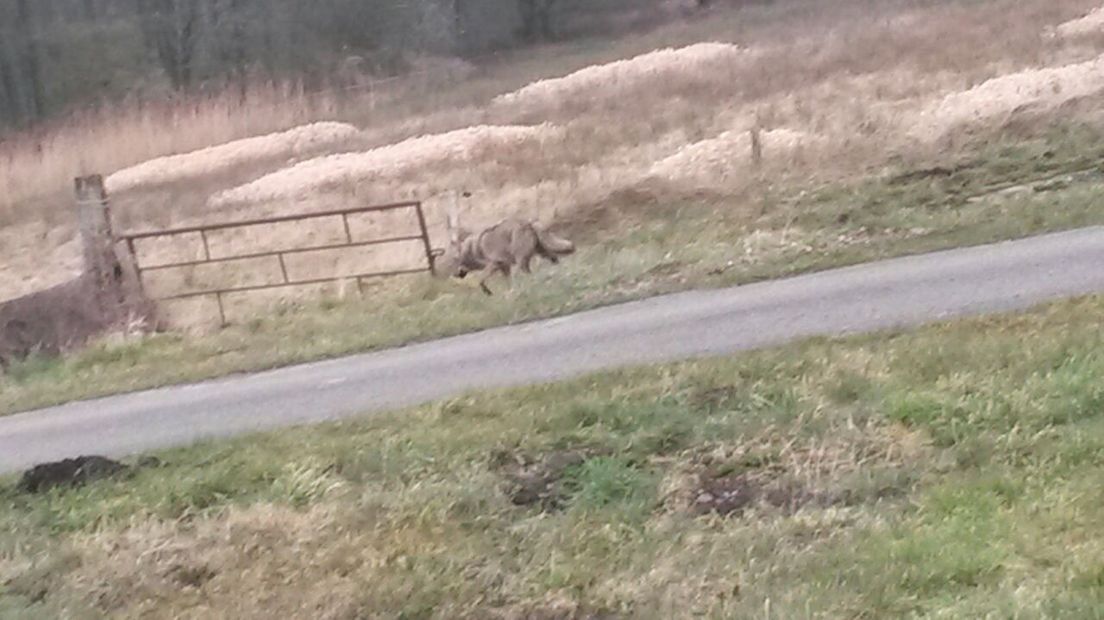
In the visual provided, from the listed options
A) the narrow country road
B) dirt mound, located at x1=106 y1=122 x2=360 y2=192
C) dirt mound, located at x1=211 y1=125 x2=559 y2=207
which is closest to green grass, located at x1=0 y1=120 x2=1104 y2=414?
the narrow country road

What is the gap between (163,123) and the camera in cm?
2902

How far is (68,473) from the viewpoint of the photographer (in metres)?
8.34

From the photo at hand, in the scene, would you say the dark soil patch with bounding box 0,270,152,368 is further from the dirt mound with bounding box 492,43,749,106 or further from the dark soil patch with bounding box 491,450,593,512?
the dirt mound with bounding box 492,43,749,106

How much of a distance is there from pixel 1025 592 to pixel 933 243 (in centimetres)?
686

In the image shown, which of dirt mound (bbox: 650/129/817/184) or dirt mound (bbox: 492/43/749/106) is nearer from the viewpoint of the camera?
dirt mound (bbox: 650/129/817/184)

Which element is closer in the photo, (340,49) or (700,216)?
(700,216)

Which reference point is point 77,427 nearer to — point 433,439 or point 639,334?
point 433,439

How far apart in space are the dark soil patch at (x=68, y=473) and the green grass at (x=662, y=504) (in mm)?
147

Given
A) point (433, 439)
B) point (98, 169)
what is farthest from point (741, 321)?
point (98, 169)

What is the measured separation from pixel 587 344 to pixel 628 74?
19.4 meters

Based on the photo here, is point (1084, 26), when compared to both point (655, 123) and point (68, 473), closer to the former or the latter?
point (655, 123)

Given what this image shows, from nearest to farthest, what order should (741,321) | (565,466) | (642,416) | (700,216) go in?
(565,466), (642,416), (741,321), (700,216)

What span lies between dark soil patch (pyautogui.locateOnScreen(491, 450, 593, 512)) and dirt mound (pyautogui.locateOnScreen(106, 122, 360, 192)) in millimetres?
18563

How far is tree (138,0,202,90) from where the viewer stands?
4950 cm
